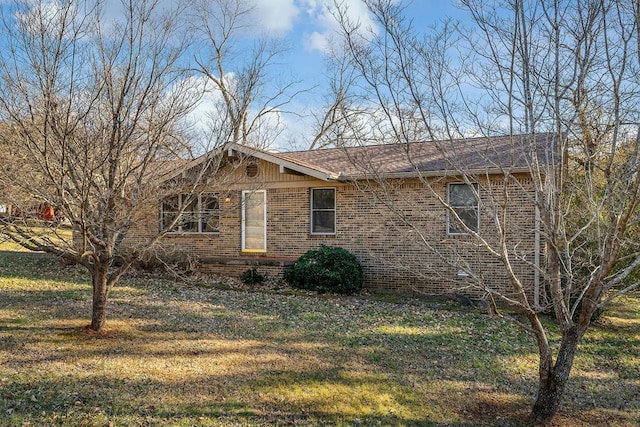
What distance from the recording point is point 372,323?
8789 millimetres

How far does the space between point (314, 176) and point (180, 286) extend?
4251 millimetres

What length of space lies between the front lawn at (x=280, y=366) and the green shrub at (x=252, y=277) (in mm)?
2706

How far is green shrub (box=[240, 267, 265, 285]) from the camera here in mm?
12898

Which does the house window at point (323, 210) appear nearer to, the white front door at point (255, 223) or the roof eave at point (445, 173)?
the roof eave at point (445, 173)

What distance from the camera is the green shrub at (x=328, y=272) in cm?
1151

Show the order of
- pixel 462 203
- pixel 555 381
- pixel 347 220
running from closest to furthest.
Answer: pixel 555 381
pixel 462 203
pixel 347 220

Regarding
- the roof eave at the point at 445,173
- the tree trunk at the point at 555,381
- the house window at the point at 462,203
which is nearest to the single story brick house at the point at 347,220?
the house window at the point at 462,203

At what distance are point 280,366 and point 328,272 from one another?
5446 millimetres

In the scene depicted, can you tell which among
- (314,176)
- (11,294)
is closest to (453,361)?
(314,176)

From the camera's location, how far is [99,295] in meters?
6.73

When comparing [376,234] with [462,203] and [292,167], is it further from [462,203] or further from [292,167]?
[292,167]

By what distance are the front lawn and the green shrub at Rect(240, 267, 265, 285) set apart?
8.88ft

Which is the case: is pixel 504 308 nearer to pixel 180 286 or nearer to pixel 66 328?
pixel 180 286

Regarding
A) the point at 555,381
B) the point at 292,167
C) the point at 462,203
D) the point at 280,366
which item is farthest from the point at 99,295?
the point at 462,203
